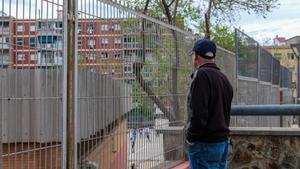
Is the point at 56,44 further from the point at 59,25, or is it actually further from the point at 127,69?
the point at 127,69

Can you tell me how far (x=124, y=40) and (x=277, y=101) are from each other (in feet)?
42.7

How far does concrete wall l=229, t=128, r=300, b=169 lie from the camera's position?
7.72 m

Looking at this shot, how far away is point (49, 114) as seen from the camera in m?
4.29

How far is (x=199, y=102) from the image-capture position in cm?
431

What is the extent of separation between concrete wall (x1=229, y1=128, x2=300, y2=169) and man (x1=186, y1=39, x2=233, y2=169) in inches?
131

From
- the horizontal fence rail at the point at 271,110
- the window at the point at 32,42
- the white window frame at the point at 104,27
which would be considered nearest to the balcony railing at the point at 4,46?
the window at the point at 32,42

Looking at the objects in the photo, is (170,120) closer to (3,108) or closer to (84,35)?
(84,35)

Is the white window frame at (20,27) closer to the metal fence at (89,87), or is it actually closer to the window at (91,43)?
the metal fence at (89,87)

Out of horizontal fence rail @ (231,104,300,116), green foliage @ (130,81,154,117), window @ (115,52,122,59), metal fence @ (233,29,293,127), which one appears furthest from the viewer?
metal fence @ (233,29,293,127)

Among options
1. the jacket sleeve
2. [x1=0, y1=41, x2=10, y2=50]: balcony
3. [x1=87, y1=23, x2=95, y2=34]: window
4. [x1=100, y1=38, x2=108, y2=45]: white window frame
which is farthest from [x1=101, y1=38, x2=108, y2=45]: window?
[x1=0, y1=41, x2=10, y2=50]: balcony

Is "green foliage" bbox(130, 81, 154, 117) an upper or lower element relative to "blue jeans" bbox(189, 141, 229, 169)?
upper

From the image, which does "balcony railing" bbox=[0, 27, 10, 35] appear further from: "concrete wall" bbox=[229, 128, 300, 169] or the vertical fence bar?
"concrete wall" bbox=[229, 128, 300, 169]

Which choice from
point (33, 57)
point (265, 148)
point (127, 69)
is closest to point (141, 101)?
point (127, 69)

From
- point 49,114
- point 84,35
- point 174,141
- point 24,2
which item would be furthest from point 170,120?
point 24,2
